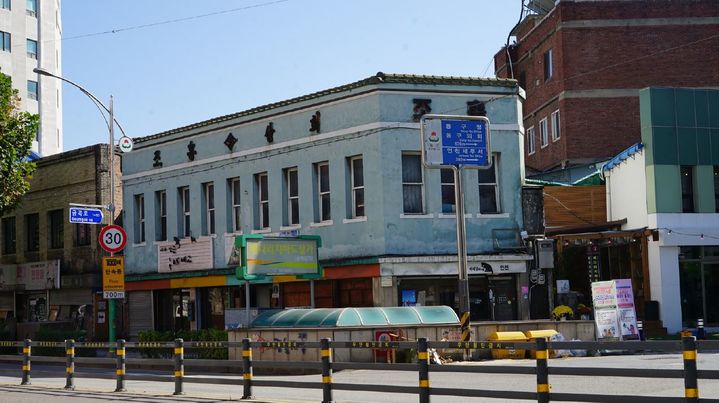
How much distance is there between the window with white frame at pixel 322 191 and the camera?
32188mm

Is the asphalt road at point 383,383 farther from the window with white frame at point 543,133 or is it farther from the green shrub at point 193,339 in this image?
the window with white frame at point 543,133

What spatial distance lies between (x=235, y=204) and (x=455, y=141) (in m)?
14.5

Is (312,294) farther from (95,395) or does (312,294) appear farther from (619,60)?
(619,60)

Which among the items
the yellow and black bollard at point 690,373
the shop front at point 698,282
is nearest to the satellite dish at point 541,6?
the shop front at point 698,282

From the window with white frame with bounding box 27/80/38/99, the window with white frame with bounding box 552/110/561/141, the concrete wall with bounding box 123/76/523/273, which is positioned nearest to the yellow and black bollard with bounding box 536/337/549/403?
the concrete wall with bounding box 123/76/523/273

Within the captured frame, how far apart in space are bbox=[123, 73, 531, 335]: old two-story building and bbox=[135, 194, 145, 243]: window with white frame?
5708mm

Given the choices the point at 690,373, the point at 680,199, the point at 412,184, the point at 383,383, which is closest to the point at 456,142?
the point at 383,383

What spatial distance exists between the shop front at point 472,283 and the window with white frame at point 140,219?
13.5 meters

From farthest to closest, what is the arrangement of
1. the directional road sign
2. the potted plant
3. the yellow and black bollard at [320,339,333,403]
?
1. the potted plant
2. the directional road sign
3. the yellow and black bollard at [320,339,333,403]

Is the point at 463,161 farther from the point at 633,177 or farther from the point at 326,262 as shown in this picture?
the point at 633,177

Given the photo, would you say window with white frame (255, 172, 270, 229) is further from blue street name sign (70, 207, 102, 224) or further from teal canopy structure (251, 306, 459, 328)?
teal canopy structure (251, 306, 459, 328)

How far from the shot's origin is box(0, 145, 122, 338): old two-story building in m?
42.5

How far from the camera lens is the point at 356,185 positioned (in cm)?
3131

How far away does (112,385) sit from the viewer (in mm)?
22203
